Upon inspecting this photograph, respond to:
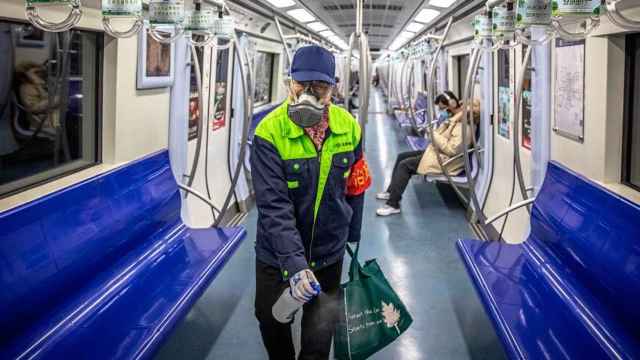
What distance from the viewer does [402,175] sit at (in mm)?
6199

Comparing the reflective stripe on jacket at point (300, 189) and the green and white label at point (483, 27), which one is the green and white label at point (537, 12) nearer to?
the green and white label at point (483, 27)

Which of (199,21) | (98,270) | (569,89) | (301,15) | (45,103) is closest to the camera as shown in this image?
(98,270)

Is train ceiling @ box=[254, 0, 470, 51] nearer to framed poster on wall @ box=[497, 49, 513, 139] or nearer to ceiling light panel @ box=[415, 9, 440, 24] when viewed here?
ceiling light panel @ box=[415, 9, 440, 24]

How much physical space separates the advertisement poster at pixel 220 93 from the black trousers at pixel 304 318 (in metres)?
3.26

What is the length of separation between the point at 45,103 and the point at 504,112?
391 centimetres

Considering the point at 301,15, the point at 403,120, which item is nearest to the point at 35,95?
the point at 301,15

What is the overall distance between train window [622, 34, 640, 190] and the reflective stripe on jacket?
1479mm

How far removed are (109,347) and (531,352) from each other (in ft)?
4.92

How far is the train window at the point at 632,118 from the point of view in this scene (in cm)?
272

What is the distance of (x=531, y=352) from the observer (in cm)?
206

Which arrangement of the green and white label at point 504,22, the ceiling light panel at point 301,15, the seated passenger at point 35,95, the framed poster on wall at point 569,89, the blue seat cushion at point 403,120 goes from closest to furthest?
the seated passenger at point 35,95 < the framed poster on wall at point 569,89 < the green and white label at point 504,22 < the ceiling light panel at point 301,15 < the blue seat cushion at point 403,120

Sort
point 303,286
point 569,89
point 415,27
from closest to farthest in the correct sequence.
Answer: point 303,286
point 569,89
point 415,27

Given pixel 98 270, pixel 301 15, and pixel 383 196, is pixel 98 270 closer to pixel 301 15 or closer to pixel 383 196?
pixel 383 196

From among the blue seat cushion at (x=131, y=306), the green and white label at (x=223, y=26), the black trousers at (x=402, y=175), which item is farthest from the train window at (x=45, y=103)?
the black trousers at (x=402, y=175)
